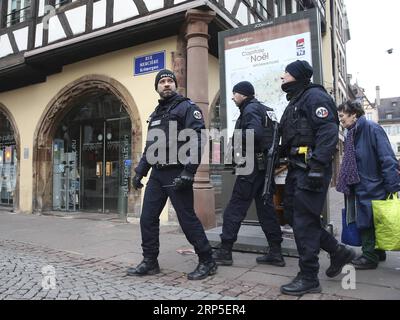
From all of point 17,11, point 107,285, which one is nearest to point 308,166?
point 107,285

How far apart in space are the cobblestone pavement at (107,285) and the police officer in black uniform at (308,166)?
0.27 m

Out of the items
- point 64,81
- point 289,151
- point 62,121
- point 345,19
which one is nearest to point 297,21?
point 289,151

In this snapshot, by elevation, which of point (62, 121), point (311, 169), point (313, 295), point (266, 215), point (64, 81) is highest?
point (64, 81)

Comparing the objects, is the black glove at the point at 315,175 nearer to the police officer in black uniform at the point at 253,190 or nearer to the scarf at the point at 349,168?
the police officer in black uniform at the point at 253,190

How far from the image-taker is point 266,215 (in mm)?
4086

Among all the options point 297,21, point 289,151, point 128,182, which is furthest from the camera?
point 128,182

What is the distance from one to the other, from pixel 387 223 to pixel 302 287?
1204 millimetres

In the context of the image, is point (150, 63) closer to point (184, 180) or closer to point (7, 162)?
point (184, 180)

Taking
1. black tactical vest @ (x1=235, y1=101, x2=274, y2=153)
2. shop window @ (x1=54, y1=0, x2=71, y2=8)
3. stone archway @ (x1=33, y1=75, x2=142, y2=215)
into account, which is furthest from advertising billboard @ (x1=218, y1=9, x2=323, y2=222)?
shop window @ (x1=54, y1=0, x2=71, y2=8)

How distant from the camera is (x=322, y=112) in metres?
3.06

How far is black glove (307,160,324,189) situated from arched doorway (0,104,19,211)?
9.74 m

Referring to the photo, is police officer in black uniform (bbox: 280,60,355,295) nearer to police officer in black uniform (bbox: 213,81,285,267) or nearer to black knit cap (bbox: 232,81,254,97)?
police officer in black uniform (bbox: 213,81,285,267)

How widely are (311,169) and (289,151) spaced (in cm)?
42

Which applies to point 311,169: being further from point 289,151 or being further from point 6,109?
point 6,109
